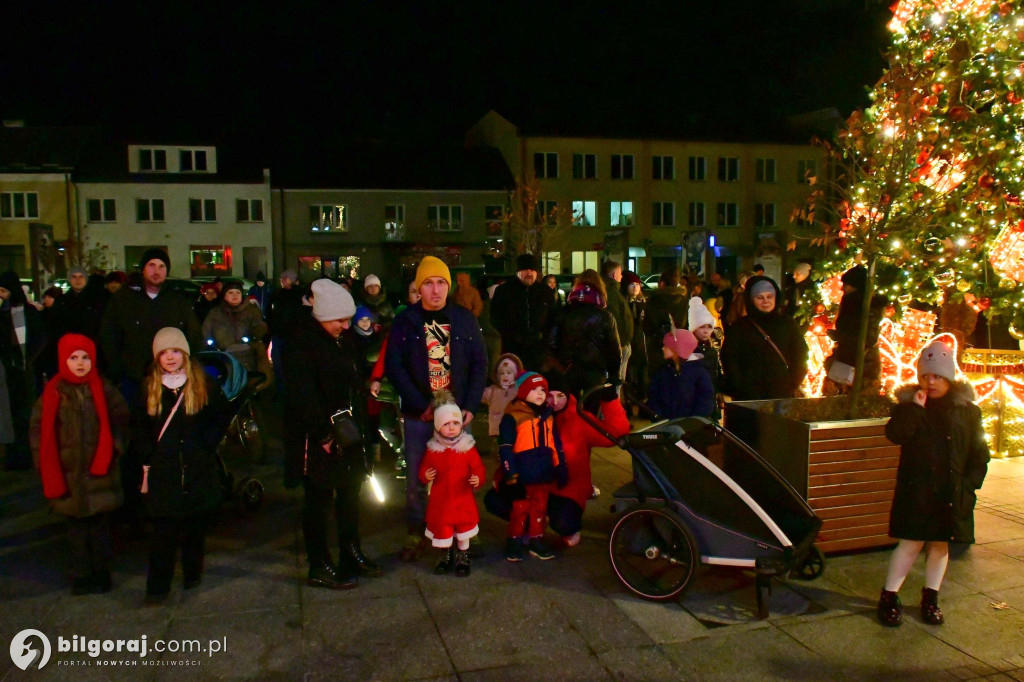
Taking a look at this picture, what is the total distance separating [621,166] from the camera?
47719 millimetres

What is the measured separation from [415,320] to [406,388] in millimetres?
471

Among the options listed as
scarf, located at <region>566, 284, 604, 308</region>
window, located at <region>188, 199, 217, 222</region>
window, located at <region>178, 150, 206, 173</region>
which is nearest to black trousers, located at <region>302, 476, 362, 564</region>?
scarf, located at <region>566, 284, 604, 308</region>

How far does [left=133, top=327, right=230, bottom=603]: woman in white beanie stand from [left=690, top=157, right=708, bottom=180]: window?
4682 cm

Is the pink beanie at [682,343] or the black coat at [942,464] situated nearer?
the black coat at [942,464]

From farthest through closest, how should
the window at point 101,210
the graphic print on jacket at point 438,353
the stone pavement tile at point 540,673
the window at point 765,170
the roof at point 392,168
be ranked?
the window at point 765,170
the roof at point 392,168
the window at point 101,210
the graphic print on jacket at point 438,353
the stone pavement tile at point 540,673

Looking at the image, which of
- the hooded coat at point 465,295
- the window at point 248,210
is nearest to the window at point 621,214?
the window at point 248,210

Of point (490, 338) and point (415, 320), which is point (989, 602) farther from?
point (490, 338)

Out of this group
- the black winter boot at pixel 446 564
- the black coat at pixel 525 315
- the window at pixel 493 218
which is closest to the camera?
the black winter boot at pixel 446 564

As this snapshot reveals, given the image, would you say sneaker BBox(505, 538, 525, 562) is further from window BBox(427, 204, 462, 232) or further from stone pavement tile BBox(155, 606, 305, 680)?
window BBox(427, 204, 462, 232)

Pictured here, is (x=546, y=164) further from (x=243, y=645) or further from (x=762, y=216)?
(x=243, y=645)

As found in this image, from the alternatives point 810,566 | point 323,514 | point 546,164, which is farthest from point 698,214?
point 323,514

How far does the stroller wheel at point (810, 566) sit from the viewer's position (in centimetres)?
482

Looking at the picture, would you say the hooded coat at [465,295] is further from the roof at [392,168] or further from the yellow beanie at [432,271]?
the roof at [392,168]

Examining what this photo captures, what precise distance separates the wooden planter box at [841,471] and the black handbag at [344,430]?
9.09 ft
